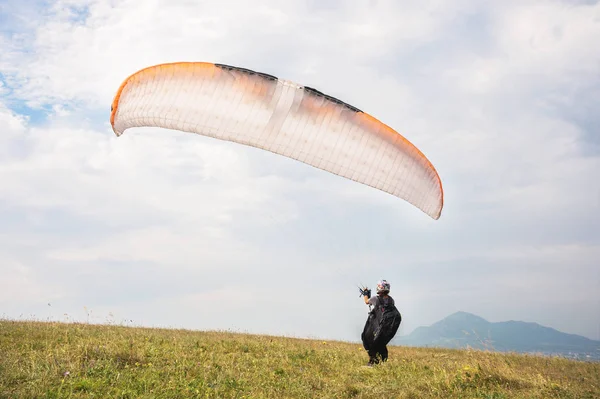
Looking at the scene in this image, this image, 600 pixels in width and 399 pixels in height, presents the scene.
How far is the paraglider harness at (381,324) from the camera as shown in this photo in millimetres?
14070

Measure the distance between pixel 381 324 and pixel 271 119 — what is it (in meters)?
6.35

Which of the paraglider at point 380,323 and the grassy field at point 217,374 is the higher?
the paraglider at point 380,323

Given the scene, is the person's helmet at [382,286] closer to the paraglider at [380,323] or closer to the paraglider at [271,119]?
the paraglider at [380,323]

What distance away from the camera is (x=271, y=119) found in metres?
11.3

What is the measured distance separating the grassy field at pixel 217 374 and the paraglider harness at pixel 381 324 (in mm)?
647

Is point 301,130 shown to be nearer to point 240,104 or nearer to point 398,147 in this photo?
point 240,104

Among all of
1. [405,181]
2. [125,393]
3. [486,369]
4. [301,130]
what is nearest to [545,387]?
[486,369]

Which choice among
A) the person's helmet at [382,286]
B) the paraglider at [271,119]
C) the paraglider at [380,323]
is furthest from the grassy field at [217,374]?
the paraglider at [271,119]

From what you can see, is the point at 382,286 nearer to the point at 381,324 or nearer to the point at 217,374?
the point at 381,324

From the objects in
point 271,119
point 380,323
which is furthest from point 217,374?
point 271,119

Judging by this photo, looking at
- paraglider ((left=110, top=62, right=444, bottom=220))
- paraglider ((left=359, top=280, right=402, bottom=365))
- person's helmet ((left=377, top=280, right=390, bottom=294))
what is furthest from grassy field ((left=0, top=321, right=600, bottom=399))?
paraglider ((left=110, top=62, right=444, bottom=220))

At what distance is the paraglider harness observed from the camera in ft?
46.2

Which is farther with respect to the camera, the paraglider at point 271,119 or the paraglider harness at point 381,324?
the paraglider harness at point 381,324

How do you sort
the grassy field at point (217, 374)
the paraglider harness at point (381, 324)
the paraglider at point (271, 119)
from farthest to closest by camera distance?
the paraglider harness at point (381, 324) → the paraglider at point (271, 119) → the grassy field at point (217, 374)
